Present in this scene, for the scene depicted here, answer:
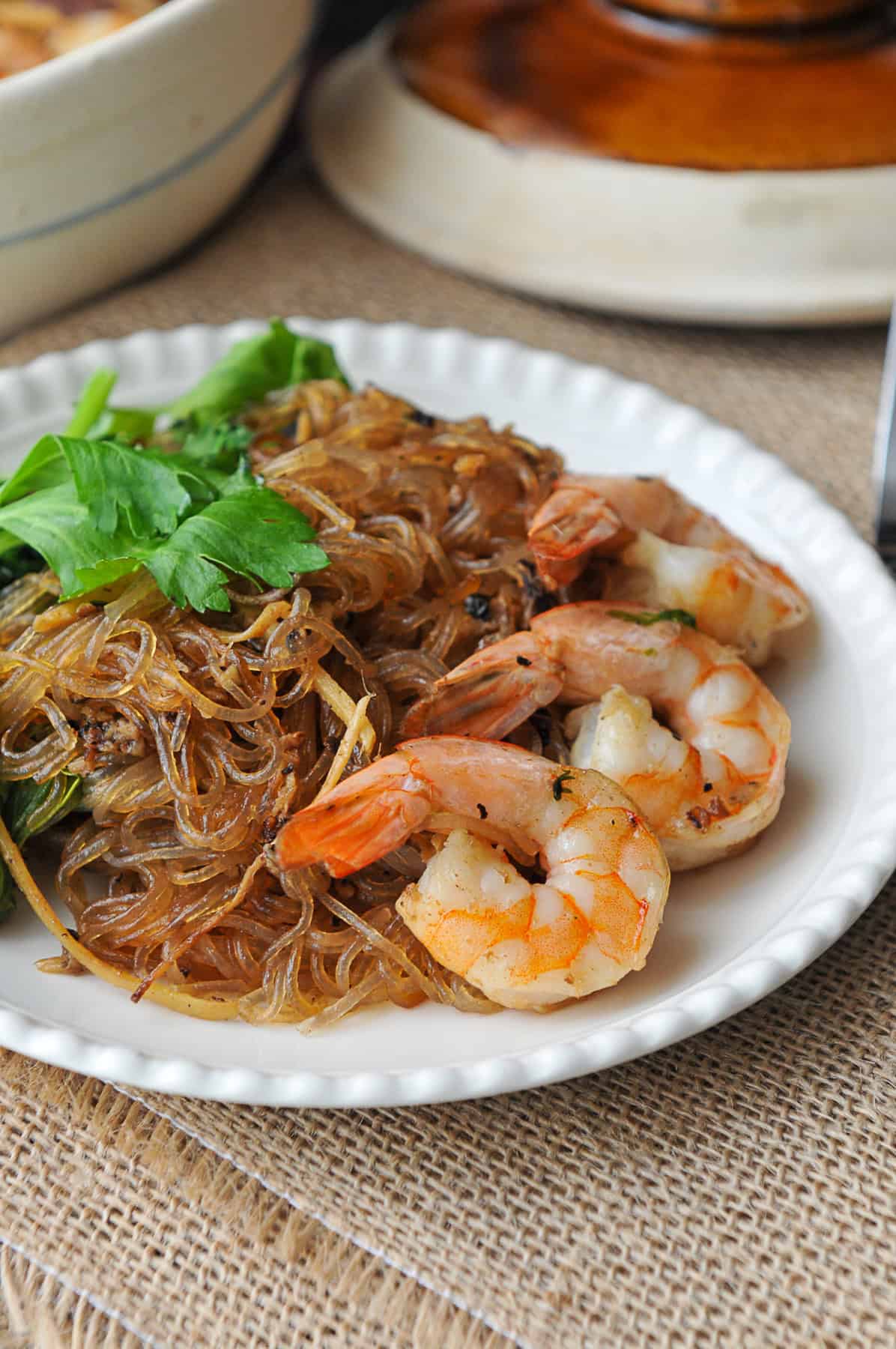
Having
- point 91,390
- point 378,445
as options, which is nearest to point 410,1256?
point 378,445

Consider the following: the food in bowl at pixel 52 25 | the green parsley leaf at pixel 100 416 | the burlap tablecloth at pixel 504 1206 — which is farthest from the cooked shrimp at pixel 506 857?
the food in bowl at pixel 52 25

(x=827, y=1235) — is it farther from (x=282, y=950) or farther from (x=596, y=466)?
(x=596, y=466)

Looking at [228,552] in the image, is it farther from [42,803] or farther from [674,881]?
[674,881]

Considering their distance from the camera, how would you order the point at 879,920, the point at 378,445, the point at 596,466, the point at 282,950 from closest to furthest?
the point at 282,950 < the point at 879,920 < the point at 378,445 < the point at 596,466

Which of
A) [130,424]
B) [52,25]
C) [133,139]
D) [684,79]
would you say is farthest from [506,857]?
[52,25]

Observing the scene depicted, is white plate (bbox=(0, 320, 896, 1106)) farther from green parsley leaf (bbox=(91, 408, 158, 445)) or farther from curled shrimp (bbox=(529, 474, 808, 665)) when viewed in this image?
green parsley leaf (bbox=(91, 408, 158, 445))

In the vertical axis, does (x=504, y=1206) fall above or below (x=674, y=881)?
below

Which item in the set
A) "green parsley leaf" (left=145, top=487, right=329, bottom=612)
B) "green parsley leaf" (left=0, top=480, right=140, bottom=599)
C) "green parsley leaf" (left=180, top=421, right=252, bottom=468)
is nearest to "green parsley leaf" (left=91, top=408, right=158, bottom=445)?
"green parsley leaf" (left=180, top=421, right=252, bottom=468)
